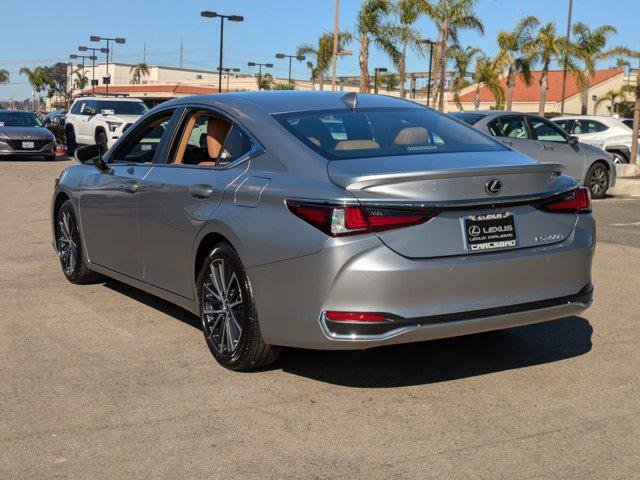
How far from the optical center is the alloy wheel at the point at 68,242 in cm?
755

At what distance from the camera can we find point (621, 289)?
7777 millimetres

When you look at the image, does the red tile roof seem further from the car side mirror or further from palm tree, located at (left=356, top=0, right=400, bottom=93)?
the car side mirror

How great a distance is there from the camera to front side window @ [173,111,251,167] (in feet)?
17.8

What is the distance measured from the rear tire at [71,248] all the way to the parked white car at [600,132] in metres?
17.3

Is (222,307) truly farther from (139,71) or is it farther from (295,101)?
(139,71)

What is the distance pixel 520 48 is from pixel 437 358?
48.7 metres

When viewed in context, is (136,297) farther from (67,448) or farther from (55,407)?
(67,448)

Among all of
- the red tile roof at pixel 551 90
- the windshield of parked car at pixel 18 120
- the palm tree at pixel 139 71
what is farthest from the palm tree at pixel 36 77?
the windshield of parked car at pixel 18 120

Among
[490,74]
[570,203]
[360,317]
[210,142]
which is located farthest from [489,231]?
[490,74]

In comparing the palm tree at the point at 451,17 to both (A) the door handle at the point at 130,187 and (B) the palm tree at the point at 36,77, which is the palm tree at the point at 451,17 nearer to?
(A) the door handle at the point at 130,187

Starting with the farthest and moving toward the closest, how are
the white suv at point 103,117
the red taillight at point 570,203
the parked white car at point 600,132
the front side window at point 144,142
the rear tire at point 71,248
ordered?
1. the white suv at point 103,117
2. the parked white car at point 600,132
3. the rear tire at point 71,248
4. the front side window at point 144,142
5. the red taillight at point 570,203

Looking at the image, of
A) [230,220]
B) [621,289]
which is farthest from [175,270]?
[621,289]

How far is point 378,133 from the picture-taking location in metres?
5.26

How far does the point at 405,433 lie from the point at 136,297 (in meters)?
3.64
